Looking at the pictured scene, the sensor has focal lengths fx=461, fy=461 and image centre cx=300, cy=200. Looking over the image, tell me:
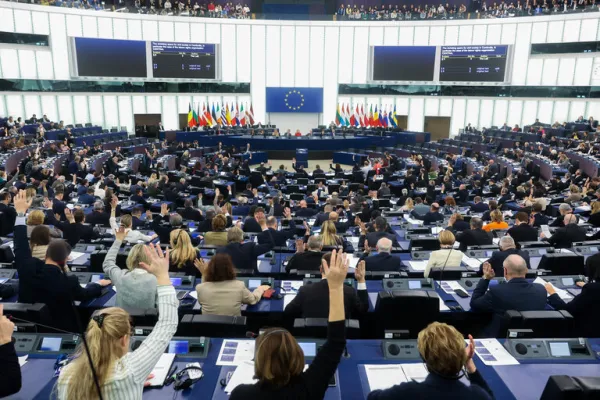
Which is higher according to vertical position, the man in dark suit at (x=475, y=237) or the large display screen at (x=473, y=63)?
the large display screen at (x=473, y=63)

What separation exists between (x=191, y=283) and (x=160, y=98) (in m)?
26.6

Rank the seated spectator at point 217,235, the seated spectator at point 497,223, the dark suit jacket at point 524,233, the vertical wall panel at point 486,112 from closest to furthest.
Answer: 1. the seated spectator at point 217,235
2. the dark suit jacket at point 524,233
3. the seated spectator at point 497,223
4. the vertical wall panel at point 486,112

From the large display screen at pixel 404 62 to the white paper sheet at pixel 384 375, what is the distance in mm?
27284

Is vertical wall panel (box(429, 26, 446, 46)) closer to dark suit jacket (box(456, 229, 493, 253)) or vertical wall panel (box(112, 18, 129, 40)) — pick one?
vertical wall panel (box(112, 18, 129, 40))

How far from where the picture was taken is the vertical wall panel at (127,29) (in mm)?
27375

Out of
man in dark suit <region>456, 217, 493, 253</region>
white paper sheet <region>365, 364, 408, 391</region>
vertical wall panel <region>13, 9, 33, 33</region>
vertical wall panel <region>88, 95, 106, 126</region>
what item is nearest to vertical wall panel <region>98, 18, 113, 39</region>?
vertical wall panel <region>88, 95, 106, 126</region>

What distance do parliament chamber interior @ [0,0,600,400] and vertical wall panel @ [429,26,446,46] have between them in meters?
0.10

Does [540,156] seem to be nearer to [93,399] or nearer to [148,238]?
[148,238]

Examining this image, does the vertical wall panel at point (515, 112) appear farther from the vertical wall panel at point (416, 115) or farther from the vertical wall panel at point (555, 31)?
the vertical wall panel at point (416, 115)

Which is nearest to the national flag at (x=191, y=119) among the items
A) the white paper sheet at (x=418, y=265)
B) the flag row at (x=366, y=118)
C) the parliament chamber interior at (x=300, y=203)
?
the parliament chamber interior at (x=300, y=203)

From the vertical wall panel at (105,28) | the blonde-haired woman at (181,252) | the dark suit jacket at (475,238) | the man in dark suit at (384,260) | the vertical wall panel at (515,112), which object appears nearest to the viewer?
the blonde-haired woman at (181,252)

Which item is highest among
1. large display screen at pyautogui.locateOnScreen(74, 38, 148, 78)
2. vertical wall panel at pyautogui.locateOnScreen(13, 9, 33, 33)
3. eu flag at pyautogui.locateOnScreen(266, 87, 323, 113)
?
vertical wall panel at pyautogui.locateOnScreen(13, 9, 33, 33)

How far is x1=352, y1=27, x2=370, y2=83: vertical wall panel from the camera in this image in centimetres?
3048

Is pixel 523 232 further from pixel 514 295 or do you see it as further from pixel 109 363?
pixel 109 363
